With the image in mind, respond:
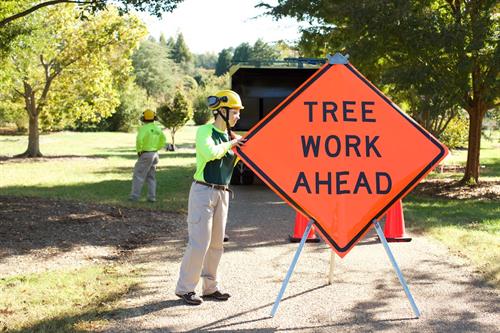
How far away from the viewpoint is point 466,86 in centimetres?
1508

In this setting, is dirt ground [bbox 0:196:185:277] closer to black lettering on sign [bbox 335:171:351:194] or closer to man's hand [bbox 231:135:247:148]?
man's hand [bbox 231:135:247:148]

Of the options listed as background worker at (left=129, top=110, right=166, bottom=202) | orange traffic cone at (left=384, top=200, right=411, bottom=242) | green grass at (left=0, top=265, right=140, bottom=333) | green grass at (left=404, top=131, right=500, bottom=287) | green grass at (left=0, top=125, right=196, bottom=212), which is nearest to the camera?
green grass at (left=0, top=265, right=140, bottom=333)

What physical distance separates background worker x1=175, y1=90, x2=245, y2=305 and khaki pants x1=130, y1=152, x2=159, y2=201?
7.43 m

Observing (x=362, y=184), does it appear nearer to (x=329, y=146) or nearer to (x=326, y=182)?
(x=326, y=182)

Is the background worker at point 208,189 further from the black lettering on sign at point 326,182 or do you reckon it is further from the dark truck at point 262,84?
the dark truck at point 262,84

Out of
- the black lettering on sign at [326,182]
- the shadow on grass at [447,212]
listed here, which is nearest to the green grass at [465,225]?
the shadow on grass at [447,212]

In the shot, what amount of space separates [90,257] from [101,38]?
20.7m

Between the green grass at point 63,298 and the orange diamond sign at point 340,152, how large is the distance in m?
1.91

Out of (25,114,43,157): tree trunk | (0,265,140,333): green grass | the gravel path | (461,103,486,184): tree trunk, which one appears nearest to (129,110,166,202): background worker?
the gravel path

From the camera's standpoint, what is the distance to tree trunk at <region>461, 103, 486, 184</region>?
17108 millimetres

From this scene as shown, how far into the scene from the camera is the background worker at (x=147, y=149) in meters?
13.2

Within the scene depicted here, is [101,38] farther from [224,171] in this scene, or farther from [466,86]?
[224,171]

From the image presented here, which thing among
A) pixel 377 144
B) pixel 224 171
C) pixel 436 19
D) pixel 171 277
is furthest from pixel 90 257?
pixel 436 19

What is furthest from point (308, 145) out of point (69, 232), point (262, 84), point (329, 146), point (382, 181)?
point (262, 84)
